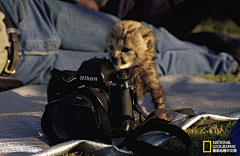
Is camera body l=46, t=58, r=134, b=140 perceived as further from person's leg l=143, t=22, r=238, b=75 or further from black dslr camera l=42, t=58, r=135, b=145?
person's leg l=143, t=22, r=238, b=75

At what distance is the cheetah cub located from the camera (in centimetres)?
142

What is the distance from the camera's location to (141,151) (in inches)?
44.5

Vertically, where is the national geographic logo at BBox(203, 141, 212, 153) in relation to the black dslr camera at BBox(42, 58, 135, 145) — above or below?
below

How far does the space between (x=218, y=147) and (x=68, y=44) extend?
5.38 feet

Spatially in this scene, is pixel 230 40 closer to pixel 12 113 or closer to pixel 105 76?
pixel 105 76

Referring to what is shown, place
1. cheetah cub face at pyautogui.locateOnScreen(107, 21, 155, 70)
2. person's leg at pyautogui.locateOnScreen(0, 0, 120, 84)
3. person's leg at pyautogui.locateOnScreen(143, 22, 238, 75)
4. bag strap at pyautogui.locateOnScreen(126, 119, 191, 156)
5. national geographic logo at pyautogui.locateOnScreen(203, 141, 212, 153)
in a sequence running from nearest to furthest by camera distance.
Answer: bag strap at pyautogui.locateOnScreen(126, 119, 191, 156) → national geographic logo at pyautogui.locateOnScreen(203, 141, 212, 153) → cheetah cub face at pyautogui.locateOnScreen(107, 21, 155, 70) → person's leg at pyautogui.locateOnScreen(0, 0, 120, 84) → person's leg at pyautogui.locateOnScreen(143, 22, 238, 75)

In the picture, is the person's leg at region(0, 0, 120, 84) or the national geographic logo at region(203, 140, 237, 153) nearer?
the national geographic logo at region(203, 140, 237, 153)

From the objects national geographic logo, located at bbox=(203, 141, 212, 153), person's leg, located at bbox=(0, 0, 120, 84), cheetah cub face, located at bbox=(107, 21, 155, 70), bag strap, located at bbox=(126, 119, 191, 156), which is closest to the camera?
bag strap, located at bbox=(126, 119, 191, 156)

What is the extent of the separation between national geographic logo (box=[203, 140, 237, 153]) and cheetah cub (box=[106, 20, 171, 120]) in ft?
0.96

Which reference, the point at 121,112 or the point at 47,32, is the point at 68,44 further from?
the point at 121,112

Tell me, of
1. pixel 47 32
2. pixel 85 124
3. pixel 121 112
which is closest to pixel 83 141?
pixel 85 124

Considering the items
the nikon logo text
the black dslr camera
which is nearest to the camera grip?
the black dslr camera

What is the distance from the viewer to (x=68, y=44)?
245 cm

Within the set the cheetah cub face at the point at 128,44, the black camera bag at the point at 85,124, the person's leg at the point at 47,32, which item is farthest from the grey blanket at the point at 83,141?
the cheetah cub face at the point at 128,44
